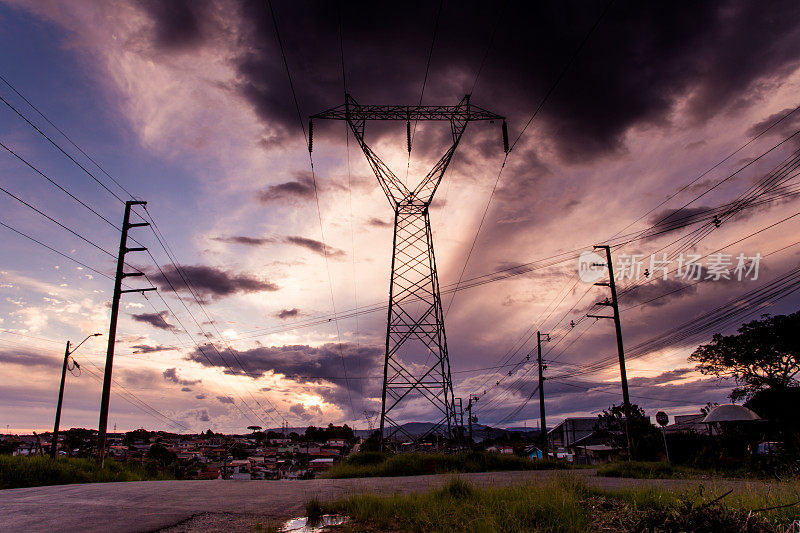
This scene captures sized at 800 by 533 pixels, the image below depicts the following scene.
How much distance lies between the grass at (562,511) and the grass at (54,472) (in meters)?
11.2

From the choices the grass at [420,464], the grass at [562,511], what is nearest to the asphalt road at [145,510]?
the grass at [562,511]

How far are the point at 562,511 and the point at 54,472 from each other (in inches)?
644

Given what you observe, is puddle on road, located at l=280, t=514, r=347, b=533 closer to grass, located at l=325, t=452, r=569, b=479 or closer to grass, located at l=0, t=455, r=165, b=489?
grass, located at l=0, t=455, r=165, b=489

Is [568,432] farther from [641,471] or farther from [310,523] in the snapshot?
[310,523]

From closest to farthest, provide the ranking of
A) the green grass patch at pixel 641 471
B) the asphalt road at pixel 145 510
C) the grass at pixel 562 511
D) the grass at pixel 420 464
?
the grass at pixel 562 511 < the asphalt road at pixel 145 510 < the green grass patch at pixel 641 471 < the grass at pixel 420 464

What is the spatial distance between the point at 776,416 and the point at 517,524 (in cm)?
4869

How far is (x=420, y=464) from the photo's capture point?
19.8 metres

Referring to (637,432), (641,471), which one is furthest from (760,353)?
(641,471)

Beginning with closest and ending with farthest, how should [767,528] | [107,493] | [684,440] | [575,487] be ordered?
[767,528] < [575,487] < [107,493] < [684,440]

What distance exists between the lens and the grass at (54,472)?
45.6 ft

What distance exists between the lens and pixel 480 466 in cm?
2197

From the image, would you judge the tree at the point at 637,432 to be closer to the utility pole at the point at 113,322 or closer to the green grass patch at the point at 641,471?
the green grass patch at the point at 641,471

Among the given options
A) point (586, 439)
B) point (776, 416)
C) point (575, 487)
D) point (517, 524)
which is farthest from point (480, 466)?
point (586, 439)

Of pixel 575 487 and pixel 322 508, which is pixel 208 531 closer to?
pixel 322 508
